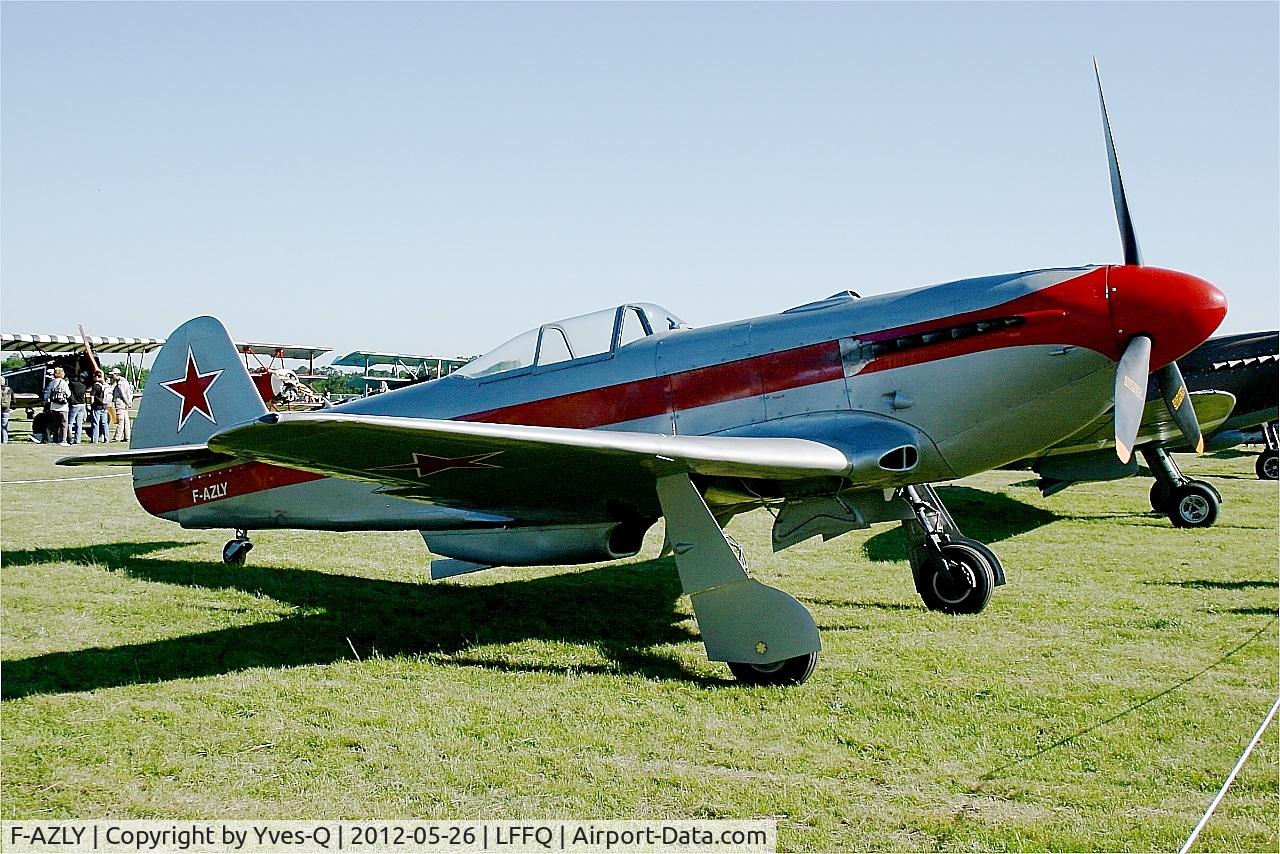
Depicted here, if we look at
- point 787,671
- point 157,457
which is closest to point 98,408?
point 157,457

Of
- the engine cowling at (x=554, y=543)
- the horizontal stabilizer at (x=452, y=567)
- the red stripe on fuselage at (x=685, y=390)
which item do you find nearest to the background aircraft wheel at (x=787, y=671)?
the engine cowling at (x=554, y=543)

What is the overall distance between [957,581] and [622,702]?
3.01 m

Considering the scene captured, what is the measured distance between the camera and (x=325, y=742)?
398 centimetres

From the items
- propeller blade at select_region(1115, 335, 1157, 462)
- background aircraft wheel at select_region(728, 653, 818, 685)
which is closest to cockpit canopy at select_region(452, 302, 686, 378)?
background aircraft wheel at select_region(728, 653, 818, 685)

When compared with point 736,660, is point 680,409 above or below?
above

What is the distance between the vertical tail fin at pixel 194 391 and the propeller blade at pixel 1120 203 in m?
6.40

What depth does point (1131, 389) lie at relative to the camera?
5.12 metres

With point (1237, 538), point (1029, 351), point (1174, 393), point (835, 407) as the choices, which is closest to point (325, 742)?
point (835, 407)

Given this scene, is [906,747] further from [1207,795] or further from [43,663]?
[43,663]

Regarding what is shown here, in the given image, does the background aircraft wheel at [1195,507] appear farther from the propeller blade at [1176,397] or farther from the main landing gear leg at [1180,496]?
the propeller blade at [1176,397]

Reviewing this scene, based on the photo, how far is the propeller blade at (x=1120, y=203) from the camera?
19.9ft

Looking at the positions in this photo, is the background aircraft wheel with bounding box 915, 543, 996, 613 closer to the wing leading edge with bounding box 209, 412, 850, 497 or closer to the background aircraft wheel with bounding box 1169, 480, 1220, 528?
the wing leading edge with bounding box 209, 412, 850, 497

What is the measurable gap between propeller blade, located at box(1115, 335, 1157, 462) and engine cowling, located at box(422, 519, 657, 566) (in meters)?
2.74

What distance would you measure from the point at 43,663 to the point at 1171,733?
5.43 m
